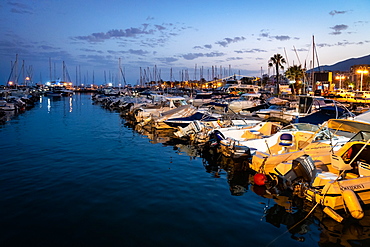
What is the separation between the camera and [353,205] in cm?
863

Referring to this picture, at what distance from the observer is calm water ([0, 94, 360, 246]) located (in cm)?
798

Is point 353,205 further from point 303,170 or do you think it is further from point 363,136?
point 363,136

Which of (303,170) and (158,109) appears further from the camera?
(158,109)

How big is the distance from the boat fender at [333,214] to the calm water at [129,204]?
27.2 inches

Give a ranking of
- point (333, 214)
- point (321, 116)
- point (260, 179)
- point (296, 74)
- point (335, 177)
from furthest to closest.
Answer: point (296, 74) < point (321, 116) < point (260, 179) < point (335, 177) < point (333, 214)

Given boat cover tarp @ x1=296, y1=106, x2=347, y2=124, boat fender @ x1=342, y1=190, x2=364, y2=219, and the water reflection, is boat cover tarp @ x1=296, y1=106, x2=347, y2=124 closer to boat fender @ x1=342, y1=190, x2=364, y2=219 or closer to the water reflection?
the water reflection

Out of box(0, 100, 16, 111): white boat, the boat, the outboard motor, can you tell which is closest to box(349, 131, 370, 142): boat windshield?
the boat

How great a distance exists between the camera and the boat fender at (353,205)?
860 centimetres

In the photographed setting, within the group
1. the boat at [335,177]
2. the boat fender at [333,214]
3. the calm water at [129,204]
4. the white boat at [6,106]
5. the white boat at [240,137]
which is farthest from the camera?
the white boat at [6,106]

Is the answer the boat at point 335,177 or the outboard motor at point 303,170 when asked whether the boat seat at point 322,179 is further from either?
the outboard motor at point 303,170

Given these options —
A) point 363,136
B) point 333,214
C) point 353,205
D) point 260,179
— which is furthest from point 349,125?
point 333,214

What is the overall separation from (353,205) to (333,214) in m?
0.67

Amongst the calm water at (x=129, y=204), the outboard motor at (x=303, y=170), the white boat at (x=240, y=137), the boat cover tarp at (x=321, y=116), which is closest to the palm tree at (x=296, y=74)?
the boat cover tarp at (x=321, y=116)

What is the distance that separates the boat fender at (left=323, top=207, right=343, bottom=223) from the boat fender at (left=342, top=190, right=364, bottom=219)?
15.4 inches
